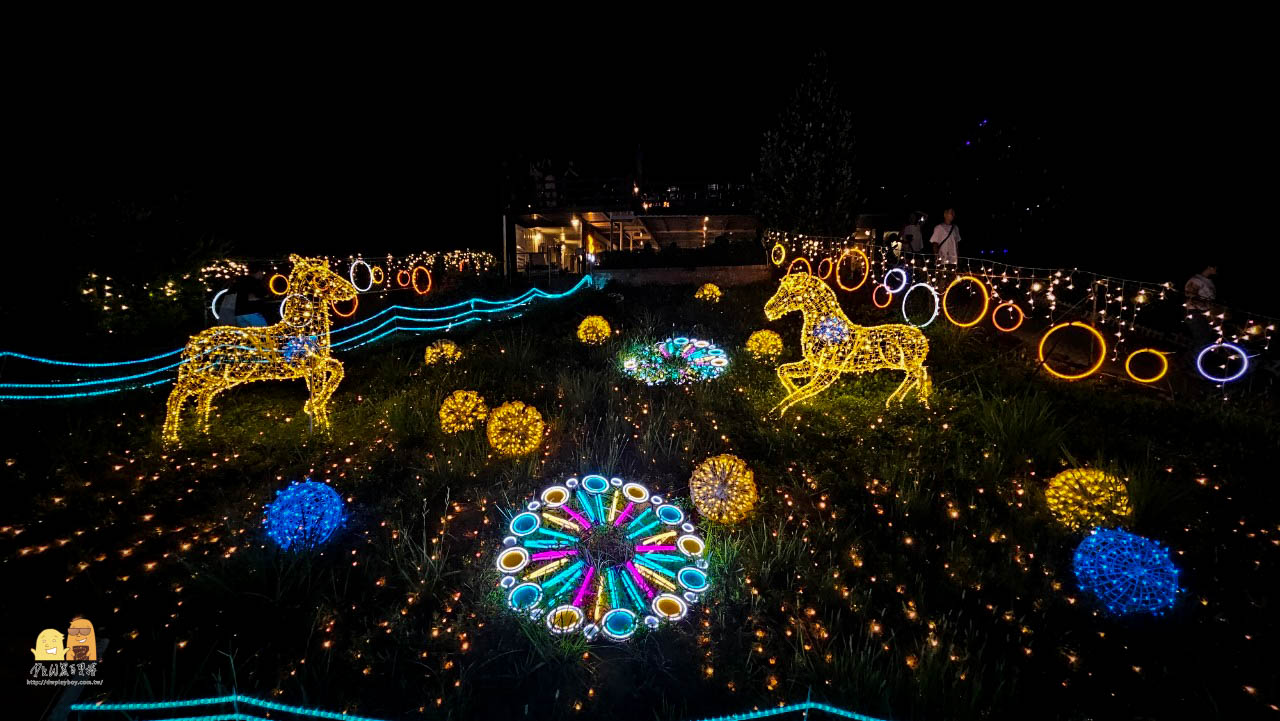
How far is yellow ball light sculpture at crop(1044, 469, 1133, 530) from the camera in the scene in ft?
11.1

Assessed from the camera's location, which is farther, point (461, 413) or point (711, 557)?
point (461, 413)

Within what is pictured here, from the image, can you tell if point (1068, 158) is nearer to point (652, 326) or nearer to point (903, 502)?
point (652, 326)

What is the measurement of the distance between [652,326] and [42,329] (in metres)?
7.75

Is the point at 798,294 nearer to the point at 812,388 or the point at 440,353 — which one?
the point at 812,388

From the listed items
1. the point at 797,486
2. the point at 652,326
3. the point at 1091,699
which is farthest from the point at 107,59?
the point at 1091,699

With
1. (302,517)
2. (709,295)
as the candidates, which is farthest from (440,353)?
(709,295)


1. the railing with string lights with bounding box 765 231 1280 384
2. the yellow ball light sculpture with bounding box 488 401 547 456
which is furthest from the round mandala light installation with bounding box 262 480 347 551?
the railing with string lights with bounding box 765 231 1280 384

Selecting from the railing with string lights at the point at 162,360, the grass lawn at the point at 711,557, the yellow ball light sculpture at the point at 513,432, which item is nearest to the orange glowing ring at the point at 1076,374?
the grass lawn at the point at 711,557

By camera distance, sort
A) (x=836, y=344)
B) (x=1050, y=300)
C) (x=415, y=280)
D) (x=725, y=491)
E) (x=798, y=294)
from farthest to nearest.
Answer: (x=415, y=280) → (x=1050, y=300) → (x=798, y=294) → (x=836, y=344) → (x=725, y=491)

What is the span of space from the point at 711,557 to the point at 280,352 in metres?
4.36

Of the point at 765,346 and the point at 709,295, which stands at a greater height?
the point at 709,295

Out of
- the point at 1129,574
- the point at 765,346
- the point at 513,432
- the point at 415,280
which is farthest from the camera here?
the point at 415,280

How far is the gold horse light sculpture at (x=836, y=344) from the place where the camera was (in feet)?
17.2

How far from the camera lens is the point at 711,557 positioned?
3.30m
